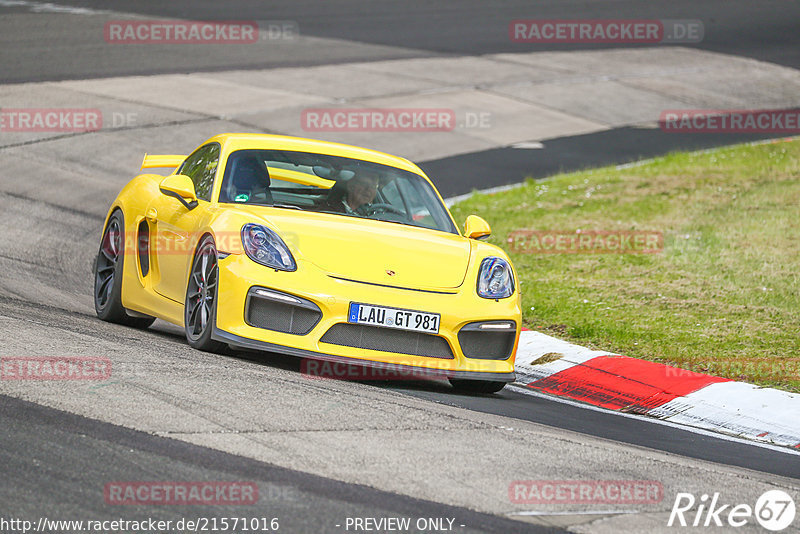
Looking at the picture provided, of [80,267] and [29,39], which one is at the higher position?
[29,39]

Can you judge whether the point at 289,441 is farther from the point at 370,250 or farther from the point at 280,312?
the point at 370,250

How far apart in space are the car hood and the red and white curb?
1.31 m

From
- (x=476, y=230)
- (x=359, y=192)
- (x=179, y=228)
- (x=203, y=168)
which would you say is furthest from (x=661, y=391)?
(x=203, y=168)

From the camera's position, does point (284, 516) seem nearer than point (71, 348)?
Yes

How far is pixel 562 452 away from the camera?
550cm

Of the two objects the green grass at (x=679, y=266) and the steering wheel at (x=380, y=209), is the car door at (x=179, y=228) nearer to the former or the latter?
the steering wheel at (x=380, y=209)

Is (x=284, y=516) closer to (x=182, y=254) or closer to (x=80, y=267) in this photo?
(x=182, y=254)

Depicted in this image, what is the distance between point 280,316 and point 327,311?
269 millimetres

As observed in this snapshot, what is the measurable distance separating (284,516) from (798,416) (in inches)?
161

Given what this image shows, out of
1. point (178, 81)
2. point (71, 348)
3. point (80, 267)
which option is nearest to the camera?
point (71, 348)

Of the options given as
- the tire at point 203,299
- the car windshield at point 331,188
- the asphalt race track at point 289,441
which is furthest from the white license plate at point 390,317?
the car windshield at point 331,188

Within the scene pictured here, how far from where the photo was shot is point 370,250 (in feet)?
23.7

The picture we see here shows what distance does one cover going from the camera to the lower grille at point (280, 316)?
6809 mm

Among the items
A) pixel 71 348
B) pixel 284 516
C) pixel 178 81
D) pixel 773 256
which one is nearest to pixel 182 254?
pixel 71 348
